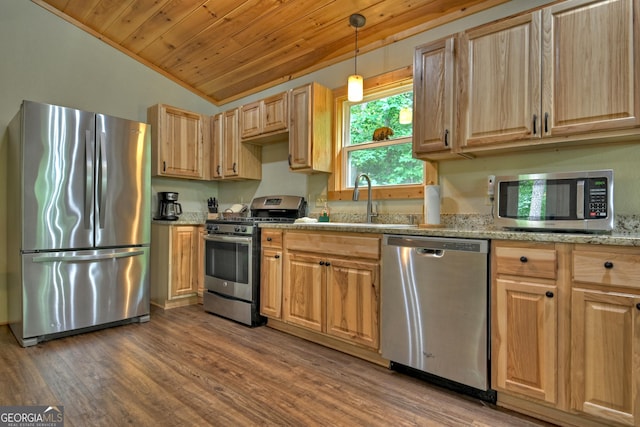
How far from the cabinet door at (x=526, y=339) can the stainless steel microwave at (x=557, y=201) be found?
14.6 inches

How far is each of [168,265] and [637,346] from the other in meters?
3.73

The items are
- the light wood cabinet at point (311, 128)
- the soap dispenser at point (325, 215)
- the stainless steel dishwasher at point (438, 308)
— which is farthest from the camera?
the soap dispenser at point (325, 215)

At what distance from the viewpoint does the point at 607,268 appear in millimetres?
1592

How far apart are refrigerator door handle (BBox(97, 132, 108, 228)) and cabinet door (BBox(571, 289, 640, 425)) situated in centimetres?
343

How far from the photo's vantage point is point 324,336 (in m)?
2.76

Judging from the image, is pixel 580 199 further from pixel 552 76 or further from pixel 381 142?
pixel 381 142

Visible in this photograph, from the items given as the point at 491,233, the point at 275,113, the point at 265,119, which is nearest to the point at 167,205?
the point at 265,119

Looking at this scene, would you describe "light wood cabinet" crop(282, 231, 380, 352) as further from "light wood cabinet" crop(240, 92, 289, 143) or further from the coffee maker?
the coffee maker

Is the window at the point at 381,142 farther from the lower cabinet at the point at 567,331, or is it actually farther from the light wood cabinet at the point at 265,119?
the lower cabinet at the point at 567,331

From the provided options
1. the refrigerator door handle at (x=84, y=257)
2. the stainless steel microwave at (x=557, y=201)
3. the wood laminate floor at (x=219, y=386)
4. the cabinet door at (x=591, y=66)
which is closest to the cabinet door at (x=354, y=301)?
the wood laminate floor at (x=219, y=386)

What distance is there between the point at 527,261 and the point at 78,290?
334 centimetres

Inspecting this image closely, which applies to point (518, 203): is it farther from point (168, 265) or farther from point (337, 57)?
point (168, 265)

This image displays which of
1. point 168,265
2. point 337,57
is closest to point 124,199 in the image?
point 168,265

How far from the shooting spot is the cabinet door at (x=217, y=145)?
4273 mm
